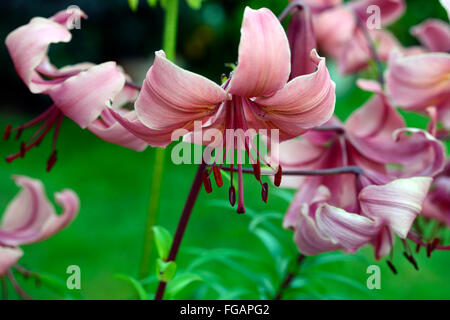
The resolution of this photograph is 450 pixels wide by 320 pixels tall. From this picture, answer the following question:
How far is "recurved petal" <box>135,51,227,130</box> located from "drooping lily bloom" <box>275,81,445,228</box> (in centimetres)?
20

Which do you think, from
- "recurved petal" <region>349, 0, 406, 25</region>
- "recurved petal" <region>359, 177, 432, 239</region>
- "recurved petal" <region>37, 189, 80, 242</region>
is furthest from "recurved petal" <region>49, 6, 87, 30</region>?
"recurved petal" <region>349, 0, 406, 25</region>

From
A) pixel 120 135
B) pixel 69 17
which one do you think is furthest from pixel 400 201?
pixel 69 17

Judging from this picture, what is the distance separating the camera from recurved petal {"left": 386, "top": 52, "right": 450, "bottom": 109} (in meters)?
0.62

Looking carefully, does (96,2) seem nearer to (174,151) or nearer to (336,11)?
(336,11)

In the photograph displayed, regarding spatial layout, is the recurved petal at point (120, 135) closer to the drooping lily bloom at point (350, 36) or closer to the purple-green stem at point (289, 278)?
the purple-green stem at point (289, 278)

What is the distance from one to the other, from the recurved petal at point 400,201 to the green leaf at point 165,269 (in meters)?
0.19

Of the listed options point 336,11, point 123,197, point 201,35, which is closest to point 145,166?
point 123,197

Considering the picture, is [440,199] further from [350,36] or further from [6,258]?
[6,258]

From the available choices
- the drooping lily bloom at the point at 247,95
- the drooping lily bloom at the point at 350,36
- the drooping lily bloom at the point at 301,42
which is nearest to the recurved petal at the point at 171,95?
the drooping lily bloom at the point at 247,95

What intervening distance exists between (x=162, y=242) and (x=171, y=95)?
0.17 metres

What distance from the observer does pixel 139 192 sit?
2.70 meters

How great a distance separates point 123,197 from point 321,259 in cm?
203

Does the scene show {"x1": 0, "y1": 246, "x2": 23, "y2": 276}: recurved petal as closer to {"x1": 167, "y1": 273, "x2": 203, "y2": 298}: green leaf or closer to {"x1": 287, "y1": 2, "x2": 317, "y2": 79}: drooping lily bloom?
{"x1": 167, "y1": 273, "x2": 203, "y2": 298}: green leaf

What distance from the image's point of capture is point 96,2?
313 centimetres
